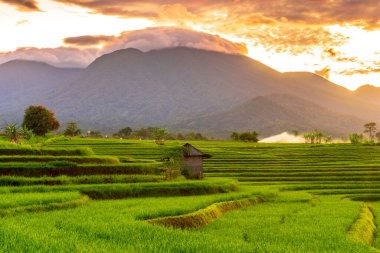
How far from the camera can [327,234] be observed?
61.3ft

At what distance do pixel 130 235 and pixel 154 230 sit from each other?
3.89ft

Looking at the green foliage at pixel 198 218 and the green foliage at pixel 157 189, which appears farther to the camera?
the green foliage at pixel 157 189

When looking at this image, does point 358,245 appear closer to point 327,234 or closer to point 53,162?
point 327,234

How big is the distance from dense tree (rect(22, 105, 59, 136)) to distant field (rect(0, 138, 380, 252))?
60715 millimetres

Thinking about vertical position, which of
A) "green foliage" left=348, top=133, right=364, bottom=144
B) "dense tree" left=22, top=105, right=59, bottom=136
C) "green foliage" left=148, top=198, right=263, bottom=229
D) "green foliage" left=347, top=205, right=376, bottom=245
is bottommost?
"green foliage" left=347, top=205, right=376, bottom=245

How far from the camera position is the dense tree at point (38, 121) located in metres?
98.4

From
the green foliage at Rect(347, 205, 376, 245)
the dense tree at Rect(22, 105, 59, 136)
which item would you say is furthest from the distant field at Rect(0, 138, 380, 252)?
the dense tree at Rect(22, 105, 59, 136)

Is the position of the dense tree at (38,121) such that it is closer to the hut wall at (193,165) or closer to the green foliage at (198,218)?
the hut wall at (193,165)

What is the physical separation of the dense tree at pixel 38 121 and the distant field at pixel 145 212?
199ft

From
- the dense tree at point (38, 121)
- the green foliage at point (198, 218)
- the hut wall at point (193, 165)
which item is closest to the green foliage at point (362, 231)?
the green foliage at point (198, 218)

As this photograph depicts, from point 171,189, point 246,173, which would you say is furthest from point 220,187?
point 246,173

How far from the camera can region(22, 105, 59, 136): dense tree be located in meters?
98.4

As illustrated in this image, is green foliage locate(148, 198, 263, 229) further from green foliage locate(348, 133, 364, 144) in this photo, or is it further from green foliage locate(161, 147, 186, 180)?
green foliage locate(348, 133, 364, 144)

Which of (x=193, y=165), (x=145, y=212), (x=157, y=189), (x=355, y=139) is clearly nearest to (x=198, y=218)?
(x=145, y=212)
